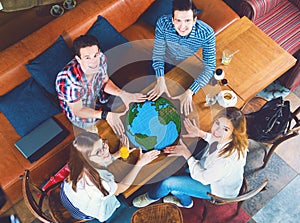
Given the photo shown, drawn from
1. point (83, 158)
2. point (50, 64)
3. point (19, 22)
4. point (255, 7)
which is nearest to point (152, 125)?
point (83, 158)

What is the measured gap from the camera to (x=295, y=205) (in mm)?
3180

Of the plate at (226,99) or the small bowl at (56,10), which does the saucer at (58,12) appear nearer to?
the small bowl at (56,10)

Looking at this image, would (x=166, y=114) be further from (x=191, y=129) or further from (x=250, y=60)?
(x=250, y=60)

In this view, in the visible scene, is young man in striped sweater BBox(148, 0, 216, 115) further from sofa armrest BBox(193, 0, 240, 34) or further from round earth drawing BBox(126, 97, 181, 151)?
sofa armrest BBox(193, 0, 240, 34)

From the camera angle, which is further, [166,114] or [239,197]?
[239,197]

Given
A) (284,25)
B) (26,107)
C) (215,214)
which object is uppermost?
(26,107)

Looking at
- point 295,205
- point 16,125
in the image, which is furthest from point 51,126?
point 295,205

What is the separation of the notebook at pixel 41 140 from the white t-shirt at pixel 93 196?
18.9 inches

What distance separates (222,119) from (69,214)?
1.23 meters

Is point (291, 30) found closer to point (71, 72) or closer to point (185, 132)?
point (185, 132)

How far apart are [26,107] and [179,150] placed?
125cm

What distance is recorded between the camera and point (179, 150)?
8.18ft

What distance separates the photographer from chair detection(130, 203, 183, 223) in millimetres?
2451

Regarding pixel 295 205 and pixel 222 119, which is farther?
pixel 295 205
